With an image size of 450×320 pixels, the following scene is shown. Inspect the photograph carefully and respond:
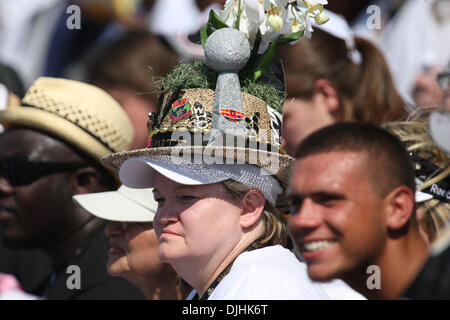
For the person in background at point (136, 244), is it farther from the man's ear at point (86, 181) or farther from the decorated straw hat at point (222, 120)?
the decorated straw hat at point (222, 120)

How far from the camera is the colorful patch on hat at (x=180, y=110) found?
10.5 ft

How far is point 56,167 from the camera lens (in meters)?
4.86

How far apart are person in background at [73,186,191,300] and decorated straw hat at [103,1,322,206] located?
72 cm

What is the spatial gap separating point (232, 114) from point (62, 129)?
2.02m

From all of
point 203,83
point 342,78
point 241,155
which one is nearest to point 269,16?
point 203,83

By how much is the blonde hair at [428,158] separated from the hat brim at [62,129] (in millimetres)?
1950

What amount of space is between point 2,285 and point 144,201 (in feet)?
4.88

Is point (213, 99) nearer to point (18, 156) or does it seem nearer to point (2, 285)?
point (18, 156)

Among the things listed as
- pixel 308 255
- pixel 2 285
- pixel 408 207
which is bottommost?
pixel 2 285

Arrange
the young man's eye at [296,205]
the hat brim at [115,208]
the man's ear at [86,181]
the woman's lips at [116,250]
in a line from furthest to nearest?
the man's ear at [86,181] → the woman's lips at [116,250] → the hat brim at [115,208] → the young man's eye at [296,205]

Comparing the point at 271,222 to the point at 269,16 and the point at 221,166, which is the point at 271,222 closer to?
the point at 221,166

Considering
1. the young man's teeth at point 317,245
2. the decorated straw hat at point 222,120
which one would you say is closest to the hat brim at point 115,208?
the decorated straw hat at point 222,120

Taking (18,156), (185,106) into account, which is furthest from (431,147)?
(18,156)

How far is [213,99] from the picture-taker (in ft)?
10.5
